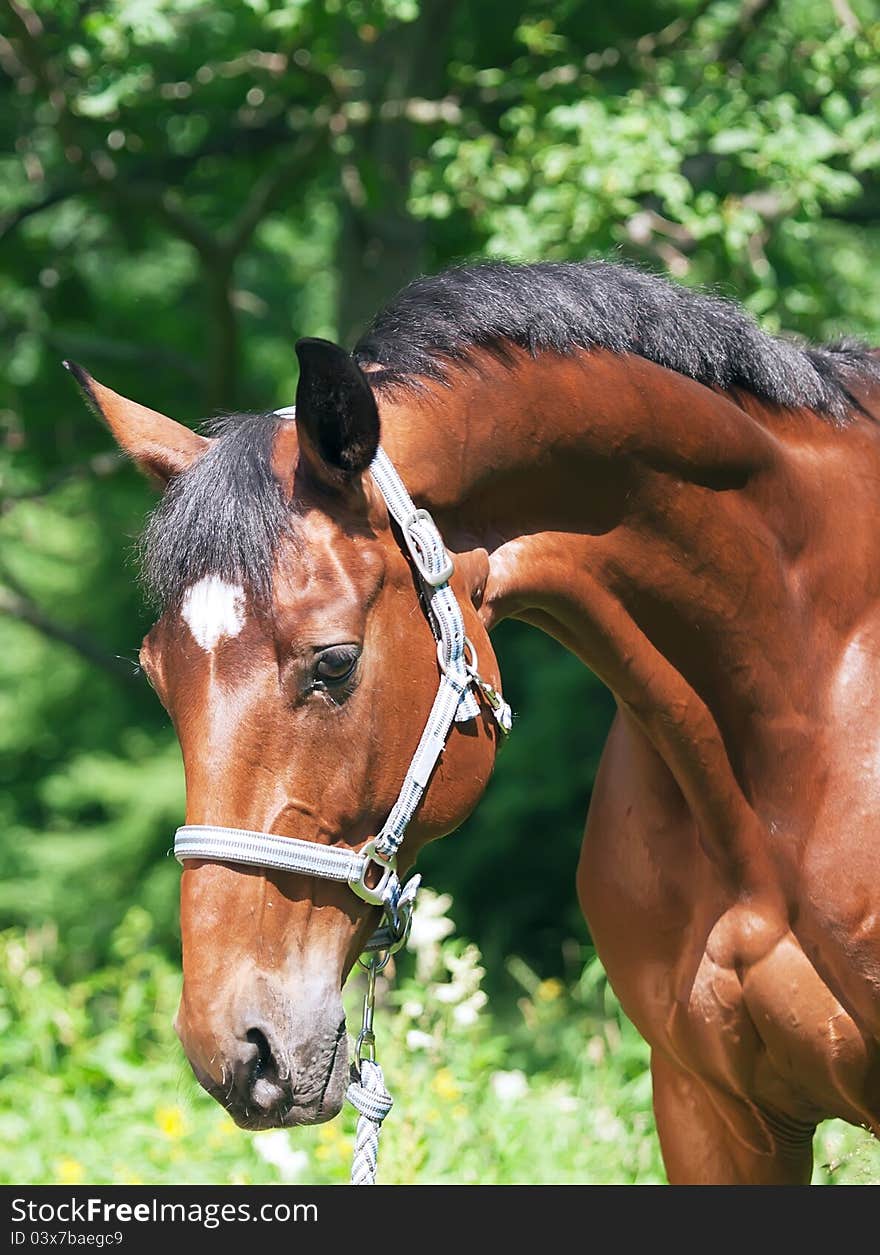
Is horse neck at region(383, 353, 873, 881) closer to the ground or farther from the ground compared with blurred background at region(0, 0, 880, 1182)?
farther from the ground

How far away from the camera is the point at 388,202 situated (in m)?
6.27

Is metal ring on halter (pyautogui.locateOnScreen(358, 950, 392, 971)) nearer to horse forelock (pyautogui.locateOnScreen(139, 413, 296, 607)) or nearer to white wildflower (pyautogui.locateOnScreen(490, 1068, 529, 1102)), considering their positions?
horse forelock (pyautogui.locateOnScreen(139, 413, 296, 607))

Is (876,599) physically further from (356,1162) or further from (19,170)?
(19,170)

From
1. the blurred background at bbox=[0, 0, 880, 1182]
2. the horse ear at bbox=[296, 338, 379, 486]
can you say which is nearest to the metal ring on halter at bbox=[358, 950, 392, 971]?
the blurred background at bbox=[0, 0, 880, 1182]

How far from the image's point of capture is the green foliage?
4.11 metres

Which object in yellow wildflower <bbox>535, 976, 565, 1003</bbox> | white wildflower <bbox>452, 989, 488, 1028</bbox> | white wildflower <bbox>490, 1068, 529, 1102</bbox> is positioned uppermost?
white wildflower <bbox>452, 989, 488, 1028</bbox>

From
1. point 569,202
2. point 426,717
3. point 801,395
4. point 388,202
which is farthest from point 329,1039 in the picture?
point 388,202

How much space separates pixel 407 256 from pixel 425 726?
460 cm

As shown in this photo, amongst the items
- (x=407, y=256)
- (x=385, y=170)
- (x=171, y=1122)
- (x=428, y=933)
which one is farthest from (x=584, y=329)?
(x=407, y=256)

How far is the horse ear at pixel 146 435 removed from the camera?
238 cm

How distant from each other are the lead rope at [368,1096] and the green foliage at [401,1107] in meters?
0.99

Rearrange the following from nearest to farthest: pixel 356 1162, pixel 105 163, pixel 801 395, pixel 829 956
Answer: pixel 356 1162, pixel 829 956, pixel 801 395, pixel 105 163

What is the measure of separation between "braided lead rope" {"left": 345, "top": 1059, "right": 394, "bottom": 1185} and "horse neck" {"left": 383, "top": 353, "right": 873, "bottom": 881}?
73 centimetres

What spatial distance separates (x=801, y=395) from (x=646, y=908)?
39.8 inches
